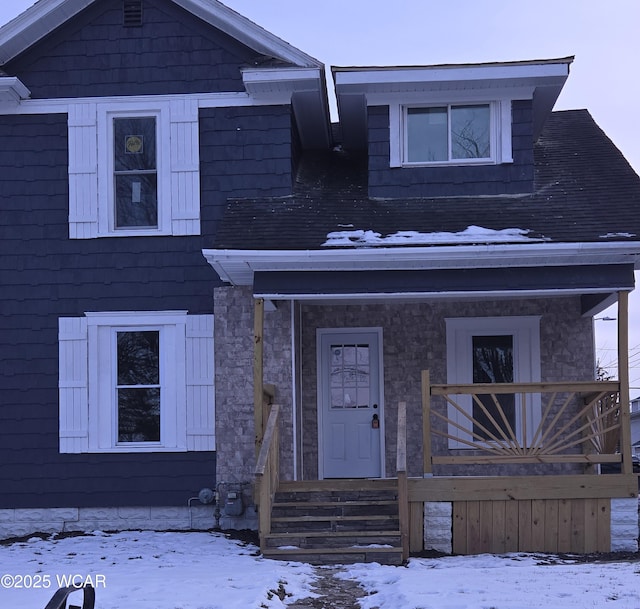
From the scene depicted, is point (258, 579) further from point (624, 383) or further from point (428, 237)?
point (624, 383)

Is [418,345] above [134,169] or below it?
below

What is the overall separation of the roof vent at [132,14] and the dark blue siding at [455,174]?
10.4 ft

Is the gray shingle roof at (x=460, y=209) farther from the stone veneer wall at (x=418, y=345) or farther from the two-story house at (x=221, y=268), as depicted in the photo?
the stone veneer wall at (x=418, y=345)

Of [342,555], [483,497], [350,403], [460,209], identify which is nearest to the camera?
[342,555]

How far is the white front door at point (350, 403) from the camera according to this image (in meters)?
12.8

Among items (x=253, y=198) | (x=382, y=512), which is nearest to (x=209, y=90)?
(x=253, y=198)

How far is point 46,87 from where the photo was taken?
12430 millimetres

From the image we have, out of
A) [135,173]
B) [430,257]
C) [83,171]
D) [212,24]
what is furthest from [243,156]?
[430,257]

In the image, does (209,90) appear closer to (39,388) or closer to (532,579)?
(39,388)

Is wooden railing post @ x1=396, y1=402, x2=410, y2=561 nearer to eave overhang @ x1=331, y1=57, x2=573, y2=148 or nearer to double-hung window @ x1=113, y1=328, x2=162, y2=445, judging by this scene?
double-hung window @ x1=113, y1=328, x2=162, y2=445

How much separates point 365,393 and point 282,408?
1547 mm

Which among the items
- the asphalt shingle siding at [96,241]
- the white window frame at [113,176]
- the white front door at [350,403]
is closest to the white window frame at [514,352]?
the white front door at [350,403]

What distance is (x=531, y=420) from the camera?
12.6m

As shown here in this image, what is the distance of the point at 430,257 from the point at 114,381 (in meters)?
4.22
